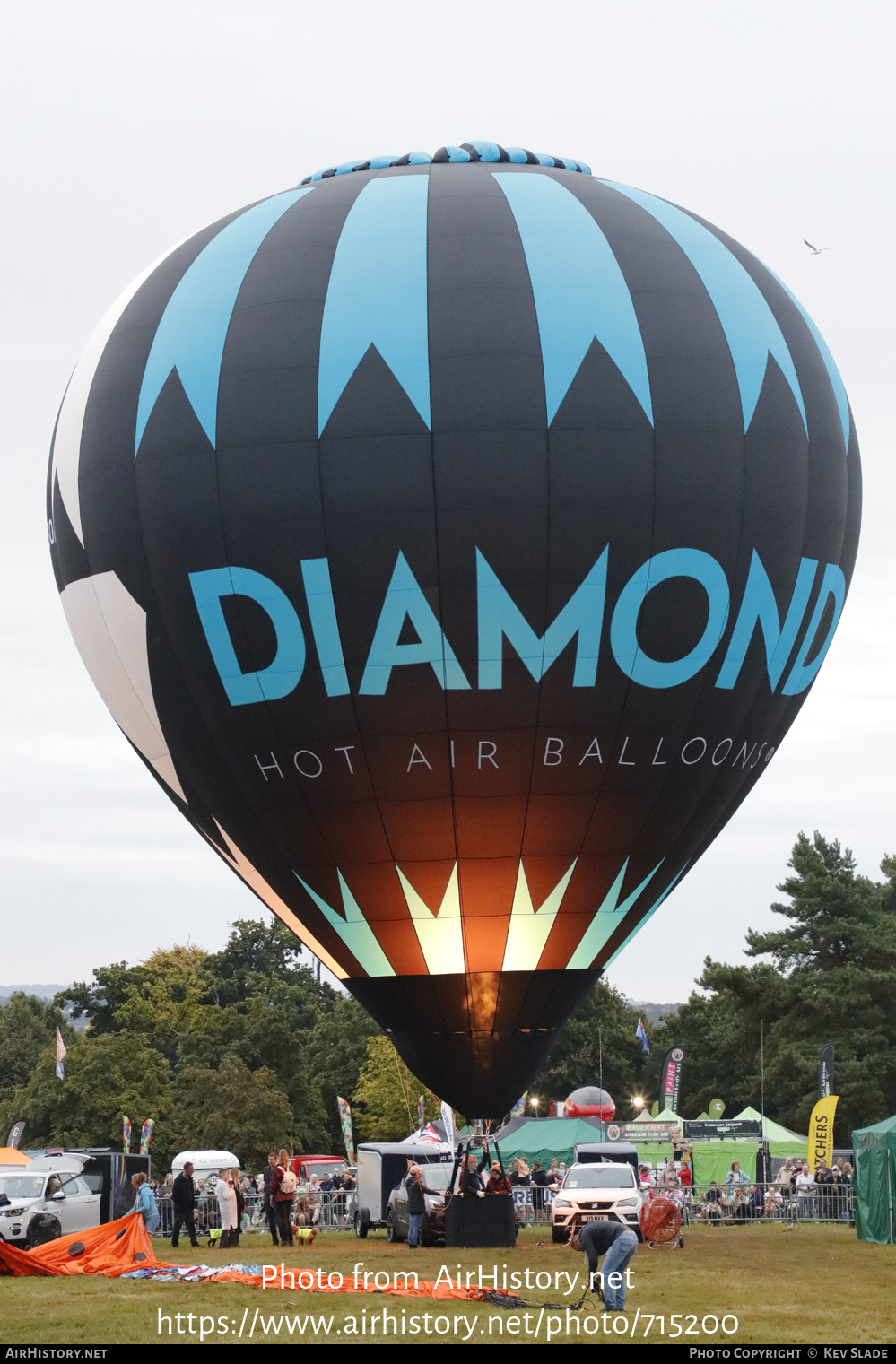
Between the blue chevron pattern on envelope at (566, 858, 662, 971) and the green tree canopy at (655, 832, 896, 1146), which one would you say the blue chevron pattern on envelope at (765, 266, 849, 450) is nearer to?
the blue chevron pattern on envelope at (566, 858, 662, 971)

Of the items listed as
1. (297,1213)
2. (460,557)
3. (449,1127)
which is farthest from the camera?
(449,1127)

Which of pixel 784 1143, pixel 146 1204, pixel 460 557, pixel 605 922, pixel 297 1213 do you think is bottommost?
pixel 297 1213

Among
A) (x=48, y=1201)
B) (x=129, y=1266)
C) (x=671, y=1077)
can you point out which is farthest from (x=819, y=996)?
(x=129, y=1266)

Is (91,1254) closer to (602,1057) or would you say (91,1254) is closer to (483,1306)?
(483,1306)

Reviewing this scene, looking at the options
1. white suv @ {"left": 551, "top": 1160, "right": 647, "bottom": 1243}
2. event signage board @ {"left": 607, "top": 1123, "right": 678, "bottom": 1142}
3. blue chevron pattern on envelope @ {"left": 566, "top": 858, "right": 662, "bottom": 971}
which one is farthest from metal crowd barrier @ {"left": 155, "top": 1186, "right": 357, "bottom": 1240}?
event signage board @ {"left": 607, "top": 1123, "right": 678, "bottom": 1142}

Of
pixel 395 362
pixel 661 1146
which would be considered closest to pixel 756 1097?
pixel 661 1146

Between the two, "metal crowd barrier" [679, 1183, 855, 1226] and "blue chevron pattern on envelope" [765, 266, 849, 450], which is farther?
"metal crowd barrier" [679, 1183, 855, 1226]
